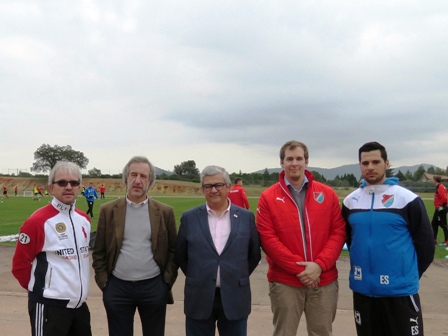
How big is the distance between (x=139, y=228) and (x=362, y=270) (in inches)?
74.6

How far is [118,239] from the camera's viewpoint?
11.2 ft

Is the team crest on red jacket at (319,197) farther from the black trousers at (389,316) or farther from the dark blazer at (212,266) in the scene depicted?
the black trousers at (389,316)

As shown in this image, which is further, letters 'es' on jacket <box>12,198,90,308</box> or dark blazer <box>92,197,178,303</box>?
dark blazer <box>92,197,178,303</box>

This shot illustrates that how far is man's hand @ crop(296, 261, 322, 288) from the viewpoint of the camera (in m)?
3.46

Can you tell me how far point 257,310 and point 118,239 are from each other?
272cm

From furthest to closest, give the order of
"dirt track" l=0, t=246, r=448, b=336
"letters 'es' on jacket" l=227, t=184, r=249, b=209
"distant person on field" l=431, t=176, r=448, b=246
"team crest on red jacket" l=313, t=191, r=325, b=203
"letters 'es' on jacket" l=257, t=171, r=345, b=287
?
1. "letters 'es' on jacket" l=227, t=184, r=249, b=209
2. "distant person on field" l=431, t=176, r=448, b=246
3. "dirt track" l=0, t=246, r=448, b=336
4. "team crest on red jacket" l=313, t=191, r=325, b=203
5. "letters 'es' on jacket" l=257, t=171, r=345, b=287

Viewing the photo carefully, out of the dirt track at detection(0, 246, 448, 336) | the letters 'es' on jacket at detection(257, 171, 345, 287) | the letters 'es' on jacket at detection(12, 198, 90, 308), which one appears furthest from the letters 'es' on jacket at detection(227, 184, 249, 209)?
the letters 'es' on jacket at detection(12, 198, 90, 308)

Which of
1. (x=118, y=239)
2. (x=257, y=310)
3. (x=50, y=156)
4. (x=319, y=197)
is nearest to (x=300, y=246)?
(x=319, y=197)

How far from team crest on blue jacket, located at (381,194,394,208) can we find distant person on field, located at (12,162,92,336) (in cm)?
252

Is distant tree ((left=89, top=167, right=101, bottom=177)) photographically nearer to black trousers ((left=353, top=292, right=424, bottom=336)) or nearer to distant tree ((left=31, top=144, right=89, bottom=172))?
distant tree ((left=31, top=144, right=89, bottom=172))

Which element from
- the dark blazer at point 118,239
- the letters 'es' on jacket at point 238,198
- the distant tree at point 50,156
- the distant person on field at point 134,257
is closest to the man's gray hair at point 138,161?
the distant person on field at point 134,257

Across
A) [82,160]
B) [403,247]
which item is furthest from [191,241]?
[82,160]

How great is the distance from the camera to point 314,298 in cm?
360

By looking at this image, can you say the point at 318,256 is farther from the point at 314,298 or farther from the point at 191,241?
the point at 191,241
